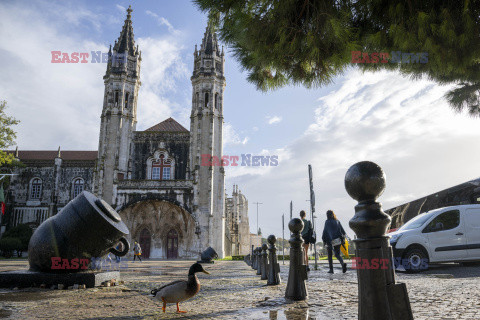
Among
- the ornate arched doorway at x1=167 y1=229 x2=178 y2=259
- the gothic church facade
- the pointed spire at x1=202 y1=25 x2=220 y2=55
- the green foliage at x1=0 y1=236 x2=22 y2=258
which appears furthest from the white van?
the green foliage at x1=0 y1=236 x2=22 y2=258

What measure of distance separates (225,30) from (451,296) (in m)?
4.19

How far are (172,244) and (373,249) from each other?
106ft

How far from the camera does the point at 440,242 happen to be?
27.9 ft

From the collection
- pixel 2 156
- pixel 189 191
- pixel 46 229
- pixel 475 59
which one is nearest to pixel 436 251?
pixel 475 59

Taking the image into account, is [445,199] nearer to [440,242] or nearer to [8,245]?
[440,242]

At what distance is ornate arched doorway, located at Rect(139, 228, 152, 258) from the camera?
31466 millimetres

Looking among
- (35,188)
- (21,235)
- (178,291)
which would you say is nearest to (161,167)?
(21,235)

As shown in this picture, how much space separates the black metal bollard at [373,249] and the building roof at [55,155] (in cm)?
4324

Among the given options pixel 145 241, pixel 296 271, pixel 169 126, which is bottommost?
pixel 145 241

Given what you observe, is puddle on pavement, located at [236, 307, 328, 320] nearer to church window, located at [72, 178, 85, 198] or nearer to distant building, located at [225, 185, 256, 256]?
church window, located at [72, 178, 85, 198]

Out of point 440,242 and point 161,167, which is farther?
point 161,167

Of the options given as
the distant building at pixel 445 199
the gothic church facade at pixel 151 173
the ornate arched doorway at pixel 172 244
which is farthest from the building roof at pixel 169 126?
the distant building at pixel 445 199

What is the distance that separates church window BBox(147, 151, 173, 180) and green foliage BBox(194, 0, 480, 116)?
102 ft

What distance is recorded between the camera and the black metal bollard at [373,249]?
1516mm
